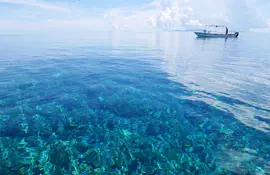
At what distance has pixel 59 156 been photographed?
880cm

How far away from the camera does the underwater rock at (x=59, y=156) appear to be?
840 cm

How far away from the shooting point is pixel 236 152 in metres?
9.30

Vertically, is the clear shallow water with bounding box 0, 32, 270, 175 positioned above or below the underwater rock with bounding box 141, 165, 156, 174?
above

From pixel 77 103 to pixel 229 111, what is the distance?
13.7 metres

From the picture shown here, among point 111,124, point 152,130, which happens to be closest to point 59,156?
point 111,124

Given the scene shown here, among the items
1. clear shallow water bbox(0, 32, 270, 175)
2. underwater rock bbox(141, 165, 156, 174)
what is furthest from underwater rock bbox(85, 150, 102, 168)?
underwater rock bbox(141, 165, 156, 174)

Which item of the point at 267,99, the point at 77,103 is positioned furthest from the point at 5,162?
the point at 267,99

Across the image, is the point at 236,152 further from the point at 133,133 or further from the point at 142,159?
the point at 133,133

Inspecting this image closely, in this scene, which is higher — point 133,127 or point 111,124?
point 111,124

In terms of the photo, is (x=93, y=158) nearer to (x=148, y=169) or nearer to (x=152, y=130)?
(x=148, y=169)

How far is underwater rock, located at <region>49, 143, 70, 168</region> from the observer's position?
840 cm

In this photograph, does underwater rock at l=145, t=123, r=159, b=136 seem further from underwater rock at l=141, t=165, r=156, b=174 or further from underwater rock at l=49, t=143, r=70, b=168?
underwater rock at l=49, t=143, r=70, b=168

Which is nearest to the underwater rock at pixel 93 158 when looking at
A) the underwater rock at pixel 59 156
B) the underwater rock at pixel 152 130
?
the underwater rock at pixel 59 156

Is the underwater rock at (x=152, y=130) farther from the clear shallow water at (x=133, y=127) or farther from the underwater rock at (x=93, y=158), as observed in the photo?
the underwater rock at (x=93, y=158)
